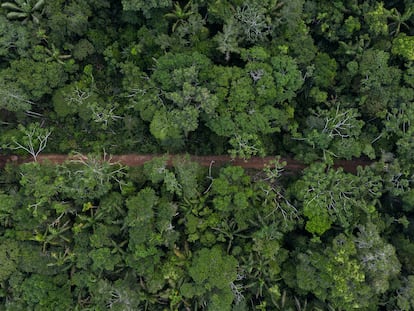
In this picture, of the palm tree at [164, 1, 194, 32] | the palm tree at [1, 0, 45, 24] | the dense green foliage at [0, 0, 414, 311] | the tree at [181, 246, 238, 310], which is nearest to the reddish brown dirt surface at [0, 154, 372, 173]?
the dense green foliage at [0, 0, 414, 311]

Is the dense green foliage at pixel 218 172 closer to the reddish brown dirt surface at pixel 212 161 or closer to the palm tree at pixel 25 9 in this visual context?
the palm tree at pixel 25 9

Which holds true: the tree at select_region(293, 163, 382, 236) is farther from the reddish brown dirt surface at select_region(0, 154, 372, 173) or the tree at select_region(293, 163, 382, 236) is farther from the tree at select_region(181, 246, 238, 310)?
the tree at select_region(181, 246, 238, 310)

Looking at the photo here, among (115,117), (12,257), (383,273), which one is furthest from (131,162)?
(383,273)

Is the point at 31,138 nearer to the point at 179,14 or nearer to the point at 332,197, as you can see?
the point at 179,14

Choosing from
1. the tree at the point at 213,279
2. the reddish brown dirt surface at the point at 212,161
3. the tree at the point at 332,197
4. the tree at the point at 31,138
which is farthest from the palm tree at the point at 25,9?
the tree at the point at 332,197

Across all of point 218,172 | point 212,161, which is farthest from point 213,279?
point 212,161

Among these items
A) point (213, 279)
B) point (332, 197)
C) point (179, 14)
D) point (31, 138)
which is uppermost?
point (179, 14)
